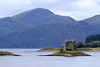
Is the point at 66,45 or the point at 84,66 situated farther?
the point at 66,45

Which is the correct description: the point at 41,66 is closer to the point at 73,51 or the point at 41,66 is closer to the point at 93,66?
the point at 93,66

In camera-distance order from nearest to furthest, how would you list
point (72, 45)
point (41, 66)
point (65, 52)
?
point (41, 66)
point (65, 52)
point (72, 45)

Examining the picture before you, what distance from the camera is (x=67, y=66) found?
388 ft

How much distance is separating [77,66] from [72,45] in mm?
73506

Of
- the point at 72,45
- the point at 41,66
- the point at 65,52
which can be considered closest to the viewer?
the point at 41,66

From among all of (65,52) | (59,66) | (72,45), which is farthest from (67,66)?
(72,45)

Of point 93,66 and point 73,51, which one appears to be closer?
point 93,66

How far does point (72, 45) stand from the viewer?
628 feet

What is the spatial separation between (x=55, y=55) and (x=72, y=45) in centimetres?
1215

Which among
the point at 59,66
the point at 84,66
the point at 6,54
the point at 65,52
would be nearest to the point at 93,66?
the point at 84,66

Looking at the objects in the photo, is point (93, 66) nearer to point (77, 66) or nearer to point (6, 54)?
point (77, 66)

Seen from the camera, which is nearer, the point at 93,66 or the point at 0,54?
the point at 93,66

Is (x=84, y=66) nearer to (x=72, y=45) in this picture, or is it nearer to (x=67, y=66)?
(x=67, y=66)

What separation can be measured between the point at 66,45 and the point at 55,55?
9156 millimetres
